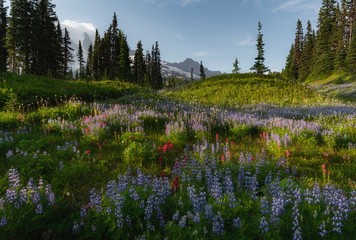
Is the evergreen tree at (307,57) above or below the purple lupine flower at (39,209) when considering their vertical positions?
above

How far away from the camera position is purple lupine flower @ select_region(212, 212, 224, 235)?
3.35 metres

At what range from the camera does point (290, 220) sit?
3.52 metres

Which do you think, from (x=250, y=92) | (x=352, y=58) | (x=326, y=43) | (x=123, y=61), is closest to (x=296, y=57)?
(x=326, y=43)

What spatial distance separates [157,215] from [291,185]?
2022 mm

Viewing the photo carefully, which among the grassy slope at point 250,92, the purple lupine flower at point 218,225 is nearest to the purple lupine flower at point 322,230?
the purple lupine flower at point 218,225

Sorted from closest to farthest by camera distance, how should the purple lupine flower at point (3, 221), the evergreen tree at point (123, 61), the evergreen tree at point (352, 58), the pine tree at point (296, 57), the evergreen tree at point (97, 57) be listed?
the purple lupine flower at point (3, 221) → the evergreen tree at point (352, 58) → the evergreen tree at point (123, 61) → the evergreen tree at point (97, 57) → the pine tree at point (296, 57)

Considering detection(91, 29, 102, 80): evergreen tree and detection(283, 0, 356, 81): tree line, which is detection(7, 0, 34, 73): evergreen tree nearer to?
detection(91, 29, 102, 80): evergreen tree

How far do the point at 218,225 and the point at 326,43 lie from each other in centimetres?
8357

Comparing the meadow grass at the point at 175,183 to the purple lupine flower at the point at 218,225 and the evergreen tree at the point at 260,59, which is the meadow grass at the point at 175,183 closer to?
the purple lupine flower at the point at 218,225

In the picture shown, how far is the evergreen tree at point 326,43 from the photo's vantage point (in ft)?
228

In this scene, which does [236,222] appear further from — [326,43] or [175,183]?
[326,43]

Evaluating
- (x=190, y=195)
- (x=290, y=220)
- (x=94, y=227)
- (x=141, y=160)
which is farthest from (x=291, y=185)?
(x=141, y=160)

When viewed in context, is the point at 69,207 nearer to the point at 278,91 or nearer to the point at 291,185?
the point at 291,185

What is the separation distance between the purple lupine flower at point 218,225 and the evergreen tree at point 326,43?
2930 inches
